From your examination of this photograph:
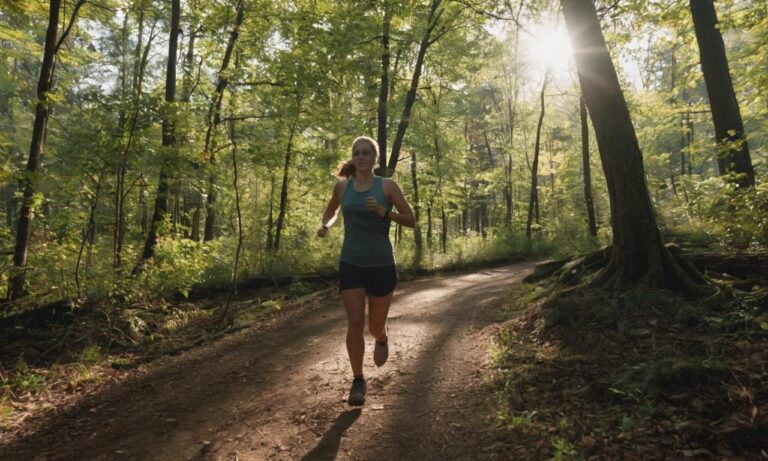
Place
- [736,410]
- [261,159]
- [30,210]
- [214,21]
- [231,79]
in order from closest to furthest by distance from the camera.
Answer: [736,410] < [30,210] < [261,159] < [231,79] < [214,21]

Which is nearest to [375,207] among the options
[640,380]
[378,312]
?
[378,312]

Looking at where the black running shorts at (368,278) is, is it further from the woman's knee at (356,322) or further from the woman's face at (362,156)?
the woman's face at (362,156)

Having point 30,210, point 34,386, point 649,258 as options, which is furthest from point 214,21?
point 649,258

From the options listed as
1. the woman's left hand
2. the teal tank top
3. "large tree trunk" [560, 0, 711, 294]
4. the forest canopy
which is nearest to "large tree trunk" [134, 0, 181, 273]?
the forest canopy

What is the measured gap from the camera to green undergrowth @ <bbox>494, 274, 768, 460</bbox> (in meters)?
2.59

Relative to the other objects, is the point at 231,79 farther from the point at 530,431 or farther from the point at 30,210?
the point at 530,431

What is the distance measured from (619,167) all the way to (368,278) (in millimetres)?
3497

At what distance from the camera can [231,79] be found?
1159 centimetres

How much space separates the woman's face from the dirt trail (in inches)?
87.2

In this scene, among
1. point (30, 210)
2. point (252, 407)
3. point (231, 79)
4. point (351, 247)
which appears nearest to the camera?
point (351, 247)

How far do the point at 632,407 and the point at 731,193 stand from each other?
4.80 m

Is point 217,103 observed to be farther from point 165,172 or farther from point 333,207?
point 333,207

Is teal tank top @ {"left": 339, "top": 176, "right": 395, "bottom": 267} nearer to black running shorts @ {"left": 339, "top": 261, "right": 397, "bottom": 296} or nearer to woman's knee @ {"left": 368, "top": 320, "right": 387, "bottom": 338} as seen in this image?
black running shorts @ {"left": 339, "top": 261, "right": 397, "bottom": 296}

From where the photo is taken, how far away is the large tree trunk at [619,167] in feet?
16.6
